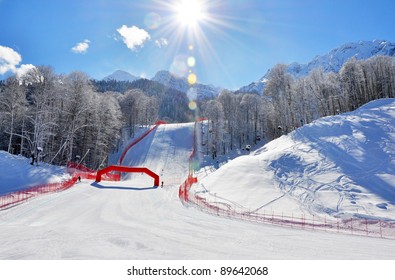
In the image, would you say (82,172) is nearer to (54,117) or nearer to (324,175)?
(54,117)

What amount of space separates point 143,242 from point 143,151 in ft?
189

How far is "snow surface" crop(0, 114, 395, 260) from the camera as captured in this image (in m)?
12.1

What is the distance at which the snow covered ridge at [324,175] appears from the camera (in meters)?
22.4

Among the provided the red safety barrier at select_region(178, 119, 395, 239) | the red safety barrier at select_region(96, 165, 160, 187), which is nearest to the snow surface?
the red safety barrier at select_region(178, 119, 395, 239)

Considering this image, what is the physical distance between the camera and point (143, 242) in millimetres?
13812

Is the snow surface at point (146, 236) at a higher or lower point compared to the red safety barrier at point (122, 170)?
lower

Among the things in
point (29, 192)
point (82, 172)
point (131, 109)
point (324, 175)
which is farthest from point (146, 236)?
point (131, 109)

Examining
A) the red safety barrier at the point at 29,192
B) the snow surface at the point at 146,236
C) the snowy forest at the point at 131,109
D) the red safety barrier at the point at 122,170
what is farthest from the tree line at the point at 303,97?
the red safety barrier at the point at 29,192

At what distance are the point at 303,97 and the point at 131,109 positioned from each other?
50860 millimetres

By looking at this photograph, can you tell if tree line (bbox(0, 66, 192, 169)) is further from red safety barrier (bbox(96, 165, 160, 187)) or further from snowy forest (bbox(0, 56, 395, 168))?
red safety barrier (bbox(96, 165, 160, 187))

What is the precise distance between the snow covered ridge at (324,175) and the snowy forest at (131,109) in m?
17.5

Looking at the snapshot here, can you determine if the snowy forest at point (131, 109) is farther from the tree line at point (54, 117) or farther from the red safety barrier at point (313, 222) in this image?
the red safety barrier at point (313, 222)
